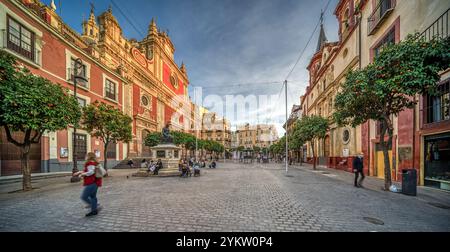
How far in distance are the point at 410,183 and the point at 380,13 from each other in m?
13.2

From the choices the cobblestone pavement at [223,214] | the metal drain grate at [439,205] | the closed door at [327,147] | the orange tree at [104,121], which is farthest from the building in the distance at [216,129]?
the metal drain grate at [439,205]

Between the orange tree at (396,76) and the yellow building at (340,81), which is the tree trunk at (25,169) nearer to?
the orange tree at (396,76)

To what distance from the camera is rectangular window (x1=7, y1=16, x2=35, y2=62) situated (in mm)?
13438

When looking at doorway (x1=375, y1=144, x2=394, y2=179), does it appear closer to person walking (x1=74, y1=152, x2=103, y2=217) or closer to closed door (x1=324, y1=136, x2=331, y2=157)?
closed door (x1=324, y1=136, x2=331, y2=157)

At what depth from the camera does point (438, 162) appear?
30.9 ft

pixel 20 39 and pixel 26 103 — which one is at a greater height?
pixel 20 39

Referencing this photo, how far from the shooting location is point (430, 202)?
6.70m

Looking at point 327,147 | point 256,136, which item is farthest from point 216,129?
point 327,147

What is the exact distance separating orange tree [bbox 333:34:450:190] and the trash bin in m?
0.86

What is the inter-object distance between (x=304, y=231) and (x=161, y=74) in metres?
40.2

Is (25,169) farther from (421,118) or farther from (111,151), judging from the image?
(421,118)

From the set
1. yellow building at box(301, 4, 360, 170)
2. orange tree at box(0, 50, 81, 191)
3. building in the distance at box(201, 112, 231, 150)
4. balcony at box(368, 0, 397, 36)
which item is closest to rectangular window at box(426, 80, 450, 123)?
balcony at box(368, 0, 397, 36)

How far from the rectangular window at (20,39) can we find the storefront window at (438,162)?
28018 millimetres
